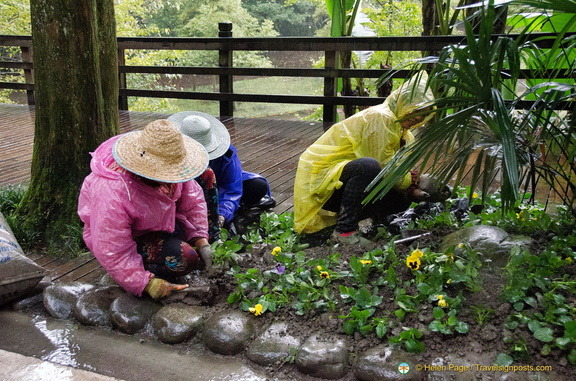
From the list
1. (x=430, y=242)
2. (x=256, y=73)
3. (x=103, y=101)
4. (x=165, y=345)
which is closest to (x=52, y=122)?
(x=103, y=101)

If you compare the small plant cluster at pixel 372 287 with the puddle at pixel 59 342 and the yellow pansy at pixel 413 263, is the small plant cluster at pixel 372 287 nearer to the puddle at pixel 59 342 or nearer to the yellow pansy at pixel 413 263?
the yellow pansy at pixel 413 263

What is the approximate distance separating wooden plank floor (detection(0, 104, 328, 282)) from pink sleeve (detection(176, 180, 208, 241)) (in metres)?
0.61

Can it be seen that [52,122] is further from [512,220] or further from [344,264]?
[512,220]

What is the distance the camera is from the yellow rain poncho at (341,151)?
3316 mm

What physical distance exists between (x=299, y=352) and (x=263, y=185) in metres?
1.82

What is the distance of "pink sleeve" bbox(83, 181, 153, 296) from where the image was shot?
263 cm

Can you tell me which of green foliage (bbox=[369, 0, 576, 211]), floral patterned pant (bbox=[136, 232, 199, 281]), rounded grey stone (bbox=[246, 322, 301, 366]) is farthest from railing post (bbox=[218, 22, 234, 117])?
rounded grey stone (bbox=[246, 322, 301, 366])

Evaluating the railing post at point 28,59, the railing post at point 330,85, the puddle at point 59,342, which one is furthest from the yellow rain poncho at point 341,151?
the railing post at point 28,59

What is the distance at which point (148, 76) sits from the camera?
19.5 metres

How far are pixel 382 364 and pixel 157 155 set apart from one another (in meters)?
1.40

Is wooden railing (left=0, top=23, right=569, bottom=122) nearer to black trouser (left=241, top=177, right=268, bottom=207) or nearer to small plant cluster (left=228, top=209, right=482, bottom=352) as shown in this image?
black trouser (left=241, top=177, right=268, bottom=207)

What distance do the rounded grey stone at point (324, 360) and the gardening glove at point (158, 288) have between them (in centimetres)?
83

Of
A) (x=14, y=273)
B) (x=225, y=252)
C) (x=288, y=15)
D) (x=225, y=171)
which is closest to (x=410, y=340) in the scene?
(x=225, y=252)

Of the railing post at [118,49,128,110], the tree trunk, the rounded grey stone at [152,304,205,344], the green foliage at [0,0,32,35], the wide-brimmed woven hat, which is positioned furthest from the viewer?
the green foliage at [0,0,32,35]
